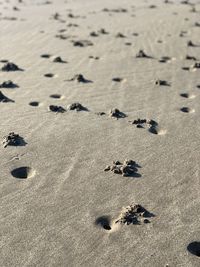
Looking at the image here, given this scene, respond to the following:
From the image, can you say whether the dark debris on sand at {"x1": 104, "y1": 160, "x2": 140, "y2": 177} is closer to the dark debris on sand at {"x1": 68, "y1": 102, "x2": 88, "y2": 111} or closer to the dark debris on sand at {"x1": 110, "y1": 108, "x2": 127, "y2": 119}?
the dark debris on sand at {"x1": 110, "y1": 108, "x2": 127, "y2": 119}

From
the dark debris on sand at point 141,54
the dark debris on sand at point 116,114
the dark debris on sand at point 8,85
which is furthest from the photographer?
the dark debris on sand at point 141,54

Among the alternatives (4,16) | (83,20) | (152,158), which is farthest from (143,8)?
(152,158)

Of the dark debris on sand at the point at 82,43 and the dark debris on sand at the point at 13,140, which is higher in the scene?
the dark debris on sand at the point at 13,140

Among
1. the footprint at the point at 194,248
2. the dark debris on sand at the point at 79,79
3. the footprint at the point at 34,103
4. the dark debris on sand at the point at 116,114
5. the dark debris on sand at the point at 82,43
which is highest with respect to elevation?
the footprint at the point at 194,248

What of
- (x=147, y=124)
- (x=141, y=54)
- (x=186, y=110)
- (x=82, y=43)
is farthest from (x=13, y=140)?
(x=82, y=43)

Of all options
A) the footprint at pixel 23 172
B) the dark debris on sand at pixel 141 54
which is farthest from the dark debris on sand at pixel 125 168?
the dark debris on sand at pixel 141 54

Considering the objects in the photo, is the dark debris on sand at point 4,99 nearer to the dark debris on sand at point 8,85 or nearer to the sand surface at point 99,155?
the sand surface at point 99,155

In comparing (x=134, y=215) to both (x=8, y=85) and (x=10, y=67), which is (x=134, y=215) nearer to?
(x=8, y=85)
